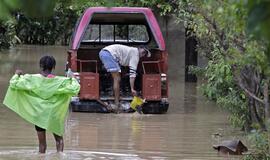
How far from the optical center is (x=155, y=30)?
13.6 meters

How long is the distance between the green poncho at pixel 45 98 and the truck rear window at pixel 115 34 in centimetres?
686

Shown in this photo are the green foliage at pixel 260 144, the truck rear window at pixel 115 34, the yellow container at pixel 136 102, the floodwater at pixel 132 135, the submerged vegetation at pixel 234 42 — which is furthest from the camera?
the truck rear window at pixel 115 34

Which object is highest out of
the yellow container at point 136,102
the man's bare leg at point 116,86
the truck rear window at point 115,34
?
the truck rear window at point 115,34

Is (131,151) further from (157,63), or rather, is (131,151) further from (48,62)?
(157,63)

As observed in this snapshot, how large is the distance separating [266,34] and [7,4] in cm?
62

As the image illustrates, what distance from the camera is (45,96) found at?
849 centimetres

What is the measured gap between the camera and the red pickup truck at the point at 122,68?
44.0ft

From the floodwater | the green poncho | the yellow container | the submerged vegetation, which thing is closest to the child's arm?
the green poncho

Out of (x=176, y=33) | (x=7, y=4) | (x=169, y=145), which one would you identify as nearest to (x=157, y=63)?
(x=169, y=145)

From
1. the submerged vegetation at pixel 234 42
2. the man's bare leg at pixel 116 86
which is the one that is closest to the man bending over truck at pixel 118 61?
the man's bare leg at pixel 116 86

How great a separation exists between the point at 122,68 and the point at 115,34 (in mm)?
2067

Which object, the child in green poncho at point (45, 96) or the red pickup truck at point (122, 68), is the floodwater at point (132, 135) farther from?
the child in green poncho at point (45, 96)

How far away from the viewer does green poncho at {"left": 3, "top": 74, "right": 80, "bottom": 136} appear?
845 cm

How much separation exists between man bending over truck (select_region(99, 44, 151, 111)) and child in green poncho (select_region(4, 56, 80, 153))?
474cm
